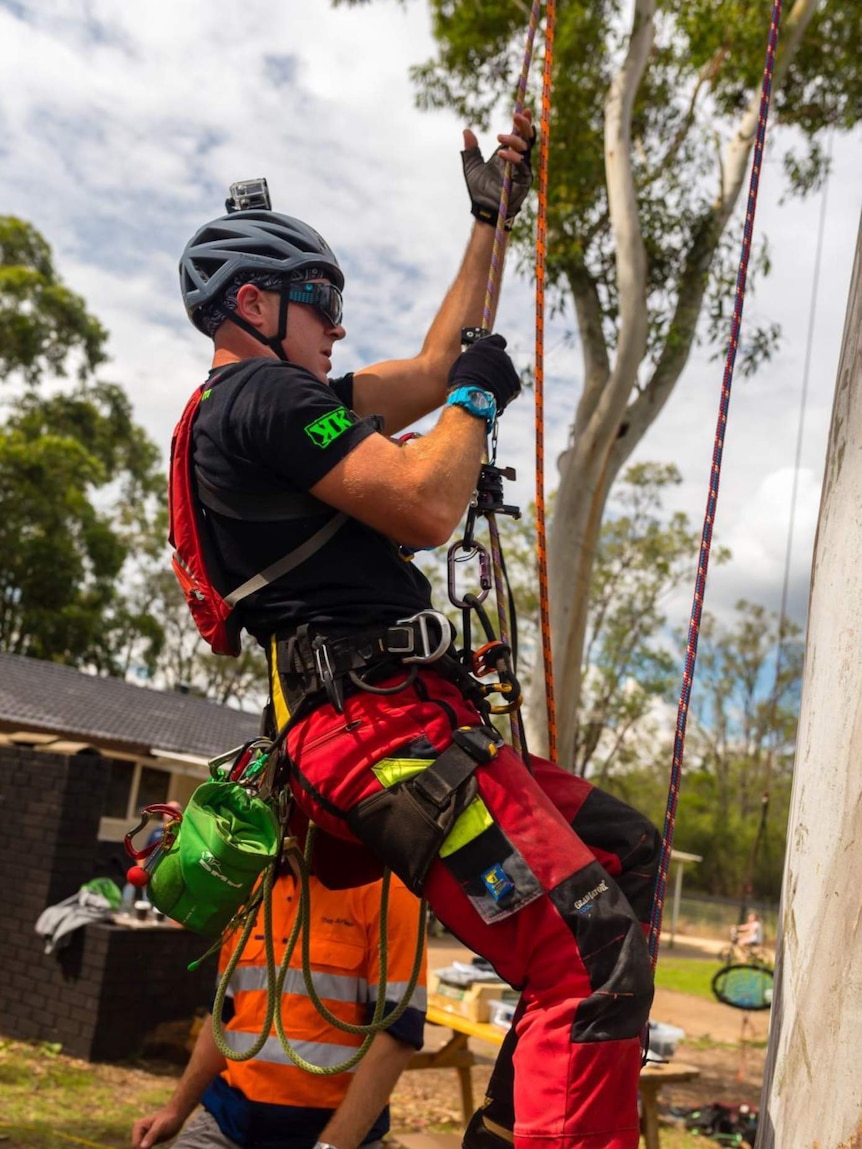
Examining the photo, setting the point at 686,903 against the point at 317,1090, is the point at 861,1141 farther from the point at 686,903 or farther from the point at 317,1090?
the point at 686,903

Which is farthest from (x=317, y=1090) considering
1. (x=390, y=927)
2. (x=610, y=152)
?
(x=610, y=152)

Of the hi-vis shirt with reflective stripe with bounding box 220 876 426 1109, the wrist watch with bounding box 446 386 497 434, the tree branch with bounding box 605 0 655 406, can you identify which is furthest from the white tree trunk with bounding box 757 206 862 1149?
the tree branch with bounding box 605 0 655 406

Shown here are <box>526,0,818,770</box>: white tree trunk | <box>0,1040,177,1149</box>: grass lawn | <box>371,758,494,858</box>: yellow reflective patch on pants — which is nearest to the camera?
<box>371,758,494,858</box>: yellow reflective patch on pants

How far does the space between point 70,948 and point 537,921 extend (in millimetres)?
7701

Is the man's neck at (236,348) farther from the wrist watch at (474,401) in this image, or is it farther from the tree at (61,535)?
the tree at (61,535)

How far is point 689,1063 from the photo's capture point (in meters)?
12.2

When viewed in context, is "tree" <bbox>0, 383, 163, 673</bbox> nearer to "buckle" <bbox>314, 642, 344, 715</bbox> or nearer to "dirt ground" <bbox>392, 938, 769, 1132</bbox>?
"dirt ground" <bbox>392, 938, 769, 1132</bbox>

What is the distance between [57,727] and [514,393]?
22.0 metres

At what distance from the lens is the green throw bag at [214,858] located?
A: 6.93 feet

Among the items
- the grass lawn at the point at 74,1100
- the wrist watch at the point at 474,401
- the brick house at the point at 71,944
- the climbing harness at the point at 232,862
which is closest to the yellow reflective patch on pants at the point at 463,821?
the climbing harness at the point at 232,862

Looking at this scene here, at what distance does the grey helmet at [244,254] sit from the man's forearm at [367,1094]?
2.00 metres

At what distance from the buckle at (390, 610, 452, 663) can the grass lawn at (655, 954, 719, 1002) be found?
17.0 metres

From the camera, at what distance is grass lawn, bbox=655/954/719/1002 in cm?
2058

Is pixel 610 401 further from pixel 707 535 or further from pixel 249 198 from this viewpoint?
pixel 707 535
